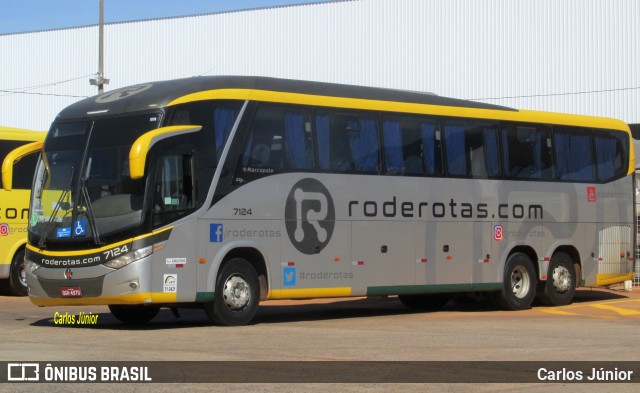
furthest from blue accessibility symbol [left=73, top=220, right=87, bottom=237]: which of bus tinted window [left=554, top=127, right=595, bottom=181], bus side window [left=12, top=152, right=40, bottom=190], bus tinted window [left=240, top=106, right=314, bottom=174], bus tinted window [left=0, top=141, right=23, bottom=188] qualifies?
bus tinted window [left=554, top=127, right=595, bottom=181]

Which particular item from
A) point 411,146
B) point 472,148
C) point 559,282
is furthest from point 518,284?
point 411,146

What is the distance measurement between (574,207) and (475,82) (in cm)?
2086

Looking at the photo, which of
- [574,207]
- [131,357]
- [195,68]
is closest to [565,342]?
[131,357]

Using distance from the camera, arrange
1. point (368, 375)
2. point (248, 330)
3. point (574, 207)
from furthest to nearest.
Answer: point (574, 207)
point (248, 330)
point (368, 375)

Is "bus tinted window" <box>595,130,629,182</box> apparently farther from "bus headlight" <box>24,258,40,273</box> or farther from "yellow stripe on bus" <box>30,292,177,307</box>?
"bus headlight" <box>24,258,40,273</box>

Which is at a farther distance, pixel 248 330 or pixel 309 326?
pixel 309 326

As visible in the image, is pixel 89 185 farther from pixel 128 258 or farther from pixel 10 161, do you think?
pixel 10 161

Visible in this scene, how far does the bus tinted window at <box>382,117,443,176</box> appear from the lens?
19344mm

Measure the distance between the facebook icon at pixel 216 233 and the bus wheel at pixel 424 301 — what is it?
647 cm

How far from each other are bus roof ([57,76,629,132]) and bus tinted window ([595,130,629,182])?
2.76 m

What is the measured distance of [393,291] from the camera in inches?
768

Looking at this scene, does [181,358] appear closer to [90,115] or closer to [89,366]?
[89,366]

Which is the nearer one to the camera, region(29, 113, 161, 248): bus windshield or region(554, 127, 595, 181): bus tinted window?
region(29, 113, 161, 248): bus windshield

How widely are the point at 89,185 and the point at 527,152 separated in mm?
8832
